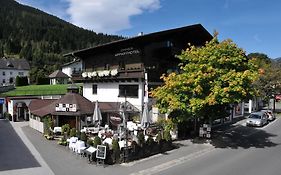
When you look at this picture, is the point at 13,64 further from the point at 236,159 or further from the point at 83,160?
the point at 236,159

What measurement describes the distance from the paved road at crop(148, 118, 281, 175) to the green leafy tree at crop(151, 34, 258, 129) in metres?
3.13

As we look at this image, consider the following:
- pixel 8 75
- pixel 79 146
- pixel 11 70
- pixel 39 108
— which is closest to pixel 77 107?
pixel 39 108

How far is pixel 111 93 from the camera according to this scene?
33094mm

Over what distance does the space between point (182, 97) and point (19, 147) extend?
1253 centimetres

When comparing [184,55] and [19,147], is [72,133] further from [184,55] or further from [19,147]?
[184,55]

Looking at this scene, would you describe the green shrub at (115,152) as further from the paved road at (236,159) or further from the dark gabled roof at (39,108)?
the dark gabled roof at (39,108)

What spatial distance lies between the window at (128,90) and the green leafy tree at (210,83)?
7.10 m

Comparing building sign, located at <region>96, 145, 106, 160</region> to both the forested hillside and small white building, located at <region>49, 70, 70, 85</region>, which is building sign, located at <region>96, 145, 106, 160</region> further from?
the forested hillside

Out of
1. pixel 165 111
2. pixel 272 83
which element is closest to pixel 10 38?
pixel 272 83

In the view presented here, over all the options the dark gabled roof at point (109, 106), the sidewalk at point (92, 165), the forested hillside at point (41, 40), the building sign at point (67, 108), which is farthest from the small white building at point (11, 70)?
the sidewalk at point (92, 165)

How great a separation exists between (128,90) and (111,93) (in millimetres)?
3049

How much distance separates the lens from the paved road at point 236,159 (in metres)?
15.7

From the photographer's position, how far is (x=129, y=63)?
30719mm

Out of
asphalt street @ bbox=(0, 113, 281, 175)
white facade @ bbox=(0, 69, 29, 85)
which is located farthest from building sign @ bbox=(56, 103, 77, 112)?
white facade @ bbox=(0, 69, 29, 85)
